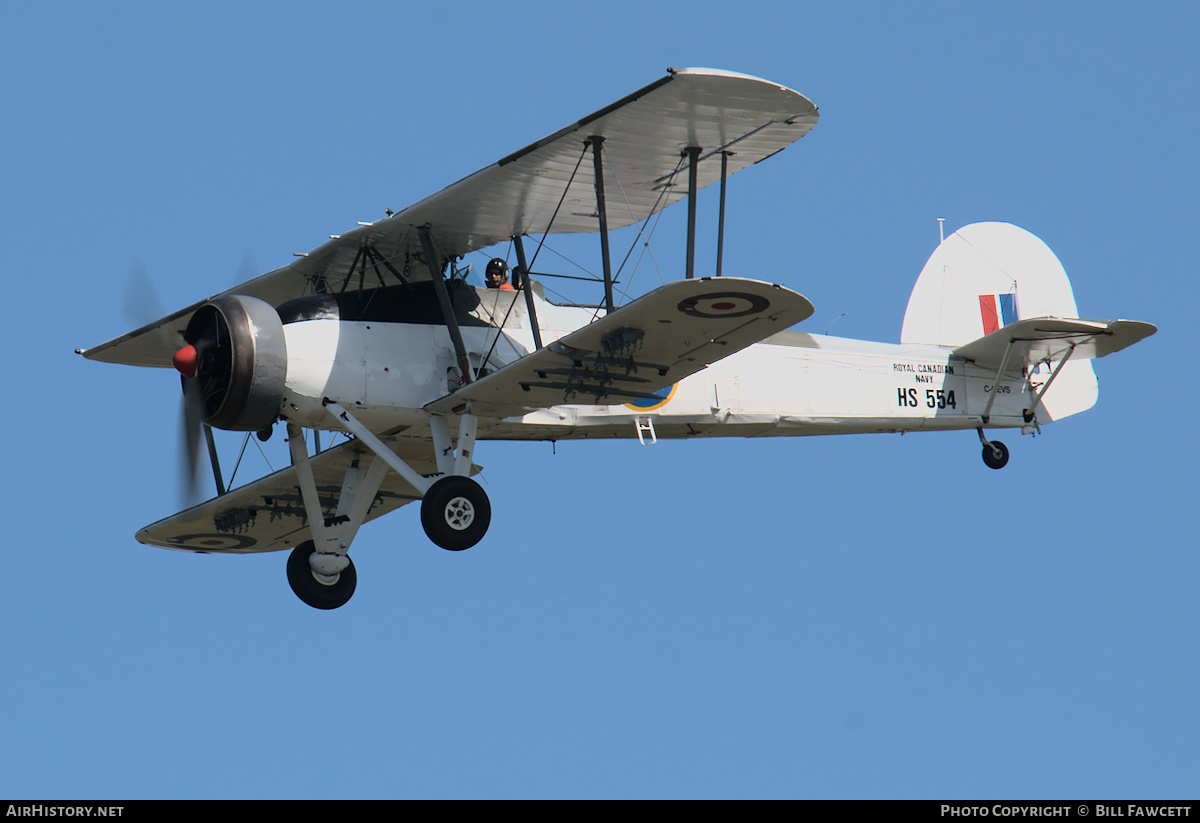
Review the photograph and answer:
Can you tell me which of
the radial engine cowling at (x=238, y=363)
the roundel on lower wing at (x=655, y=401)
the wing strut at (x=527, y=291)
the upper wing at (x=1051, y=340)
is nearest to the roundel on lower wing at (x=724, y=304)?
the wing strut at (x=527, y=291)

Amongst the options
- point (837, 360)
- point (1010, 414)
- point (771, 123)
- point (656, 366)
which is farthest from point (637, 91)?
point (1010, 414)

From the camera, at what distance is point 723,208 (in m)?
13.5

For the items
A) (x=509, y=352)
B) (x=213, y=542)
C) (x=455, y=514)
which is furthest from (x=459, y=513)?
(x=213, y=542)

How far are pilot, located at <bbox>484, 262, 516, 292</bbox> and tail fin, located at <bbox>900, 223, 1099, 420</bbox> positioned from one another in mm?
5128

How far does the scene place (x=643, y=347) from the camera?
13.0m

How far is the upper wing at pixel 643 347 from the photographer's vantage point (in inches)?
485

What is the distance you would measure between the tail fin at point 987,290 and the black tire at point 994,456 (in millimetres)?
1247

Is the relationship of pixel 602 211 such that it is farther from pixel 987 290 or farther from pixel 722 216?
pixel 987 290

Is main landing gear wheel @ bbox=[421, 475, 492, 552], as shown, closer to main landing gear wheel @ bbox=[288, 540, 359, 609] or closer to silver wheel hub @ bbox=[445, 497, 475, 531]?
silver wheel hub @ bbox=[445, 497, 475, 531]

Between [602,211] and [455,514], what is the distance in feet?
8.55

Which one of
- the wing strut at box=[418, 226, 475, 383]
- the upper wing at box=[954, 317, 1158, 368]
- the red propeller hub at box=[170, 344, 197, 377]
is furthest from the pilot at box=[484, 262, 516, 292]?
the upper wing at box=[954, 317, 1158, 368]

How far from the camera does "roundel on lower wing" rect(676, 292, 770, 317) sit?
12.3m

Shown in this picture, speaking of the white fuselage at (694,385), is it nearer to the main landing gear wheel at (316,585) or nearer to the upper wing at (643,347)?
the upper wing at (643,347)

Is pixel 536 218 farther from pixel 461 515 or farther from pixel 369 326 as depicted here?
pixel 461 515
